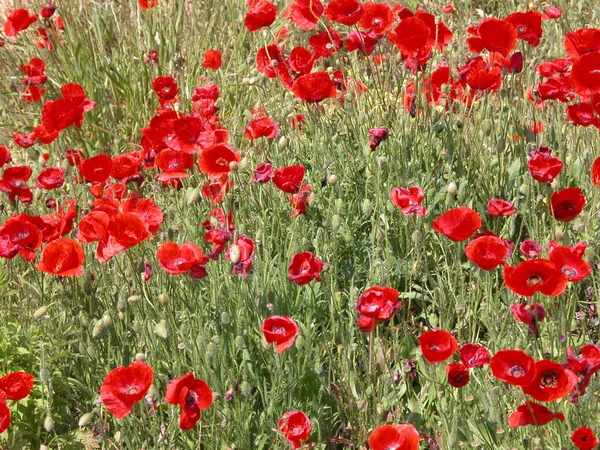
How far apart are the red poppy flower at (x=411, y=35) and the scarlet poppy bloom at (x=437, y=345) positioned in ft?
4.44

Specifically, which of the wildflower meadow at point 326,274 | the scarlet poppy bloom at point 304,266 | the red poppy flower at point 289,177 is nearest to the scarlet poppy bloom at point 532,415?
the wildflower meadow at point 326,274

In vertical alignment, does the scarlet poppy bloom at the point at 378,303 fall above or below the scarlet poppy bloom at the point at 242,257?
above

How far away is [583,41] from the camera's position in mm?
2879

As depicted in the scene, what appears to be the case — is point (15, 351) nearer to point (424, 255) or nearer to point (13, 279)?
point (13, 279)

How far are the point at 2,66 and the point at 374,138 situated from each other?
3585 mm

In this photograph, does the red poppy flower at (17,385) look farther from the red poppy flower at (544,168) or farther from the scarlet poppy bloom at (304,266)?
the red poppy flower at (544,168)

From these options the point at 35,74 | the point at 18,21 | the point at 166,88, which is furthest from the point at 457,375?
the point at 18,21

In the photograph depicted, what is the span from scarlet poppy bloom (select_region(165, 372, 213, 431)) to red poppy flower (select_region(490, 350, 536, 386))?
0.63m

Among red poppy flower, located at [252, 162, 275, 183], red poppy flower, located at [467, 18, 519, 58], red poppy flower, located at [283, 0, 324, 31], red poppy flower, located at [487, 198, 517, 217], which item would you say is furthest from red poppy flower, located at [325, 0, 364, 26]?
red poppy flower, located at [487, 198, 517, 217]

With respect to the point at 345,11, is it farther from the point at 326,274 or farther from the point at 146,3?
the point at 146,3

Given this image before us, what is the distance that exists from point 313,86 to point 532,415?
152 cm

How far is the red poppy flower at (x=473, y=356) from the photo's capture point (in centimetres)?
199

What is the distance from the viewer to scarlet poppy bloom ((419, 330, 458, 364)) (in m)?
1.82

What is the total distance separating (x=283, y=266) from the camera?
2744mm
